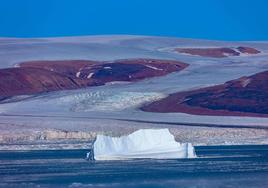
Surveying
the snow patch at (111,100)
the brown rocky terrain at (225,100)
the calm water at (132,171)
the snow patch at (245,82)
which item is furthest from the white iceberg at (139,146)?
the snow patch at (245,82)

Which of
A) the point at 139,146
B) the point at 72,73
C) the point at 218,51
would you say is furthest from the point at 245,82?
the point at 218,51

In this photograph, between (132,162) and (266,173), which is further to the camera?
(132,162)

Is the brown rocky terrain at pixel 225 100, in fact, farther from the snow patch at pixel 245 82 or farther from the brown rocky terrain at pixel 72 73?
the brown rocky terrain at pixel 72 73

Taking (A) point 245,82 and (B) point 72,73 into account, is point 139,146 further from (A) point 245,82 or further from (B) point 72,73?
(B) point 72,73

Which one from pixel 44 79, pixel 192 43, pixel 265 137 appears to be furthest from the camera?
pixel 192 43

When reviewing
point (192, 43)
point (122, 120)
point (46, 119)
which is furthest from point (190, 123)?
point (192, 43)

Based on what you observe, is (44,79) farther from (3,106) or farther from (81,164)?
(81,164)
